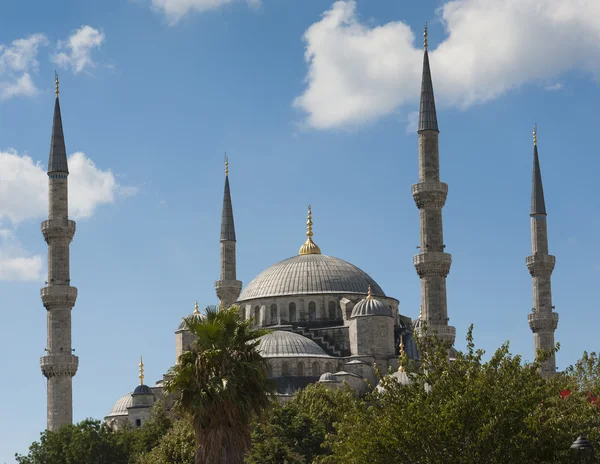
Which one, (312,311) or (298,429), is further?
(312,311)

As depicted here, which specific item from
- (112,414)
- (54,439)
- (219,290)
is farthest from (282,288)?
(54,439)

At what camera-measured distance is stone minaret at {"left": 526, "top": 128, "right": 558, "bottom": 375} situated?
2694 inches

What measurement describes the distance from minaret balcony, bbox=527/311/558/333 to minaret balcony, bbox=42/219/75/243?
25.3 metres

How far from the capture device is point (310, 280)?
76.2 m

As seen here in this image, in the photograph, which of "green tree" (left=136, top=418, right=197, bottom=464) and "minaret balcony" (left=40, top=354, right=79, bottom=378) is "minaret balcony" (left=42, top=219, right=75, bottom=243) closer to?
"minaret balcony" (left=40, top=354, right=79, bottom=378)

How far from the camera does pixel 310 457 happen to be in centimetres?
4650

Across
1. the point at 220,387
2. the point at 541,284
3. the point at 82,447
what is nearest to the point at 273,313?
the point at 541,284

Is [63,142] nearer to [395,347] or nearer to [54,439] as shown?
[54,439]

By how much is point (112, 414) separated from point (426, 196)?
2719 centimetres


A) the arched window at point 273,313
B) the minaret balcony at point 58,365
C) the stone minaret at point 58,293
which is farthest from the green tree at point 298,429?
the arched window at point 273,313

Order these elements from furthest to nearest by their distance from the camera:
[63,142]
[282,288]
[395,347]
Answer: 1. [282,288]
2. [395,347]
3. [63,142]

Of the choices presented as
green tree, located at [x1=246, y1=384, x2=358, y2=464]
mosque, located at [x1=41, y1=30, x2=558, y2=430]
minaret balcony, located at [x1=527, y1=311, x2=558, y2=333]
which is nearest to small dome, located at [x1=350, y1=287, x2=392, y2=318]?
mosque, located at [x1=41, y1=30, x2=558, y2=430]

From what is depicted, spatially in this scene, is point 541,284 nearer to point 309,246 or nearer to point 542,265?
point 542,265

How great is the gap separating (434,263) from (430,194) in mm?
3326
